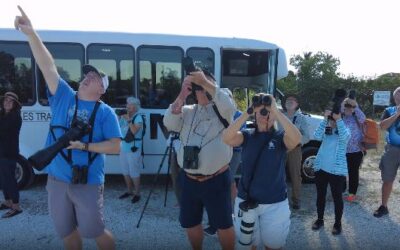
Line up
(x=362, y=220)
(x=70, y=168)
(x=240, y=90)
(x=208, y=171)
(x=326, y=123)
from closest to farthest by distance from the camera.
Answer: (x=70, y=168), (x=208, y=171), (x=326, y=123), (x=362, y=220), (x=240, y=90)

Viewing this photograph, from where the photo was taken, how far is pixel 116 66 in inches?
257

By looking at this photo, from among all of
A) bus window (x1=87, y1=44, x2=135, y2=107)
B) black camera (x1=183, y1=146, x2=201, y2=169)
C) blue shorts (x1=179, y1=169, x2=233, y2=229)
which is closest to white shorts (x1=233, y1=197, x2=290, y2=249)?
blue shorts (x1=179, y1=169, x2=233, y2=229)

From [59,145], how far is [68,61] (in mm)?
4047

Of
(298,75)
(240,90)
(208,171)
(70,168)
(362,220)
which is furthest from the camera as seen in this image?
(298,75)

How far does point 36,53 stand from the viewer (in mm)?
3000

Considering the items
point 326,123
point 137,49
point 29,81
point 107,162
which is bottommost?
point 107,162

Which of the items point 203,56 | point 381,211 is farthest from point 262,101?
point 203,56

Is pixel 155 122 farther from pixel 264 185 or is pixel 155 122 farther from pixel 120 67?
pixel 264 185

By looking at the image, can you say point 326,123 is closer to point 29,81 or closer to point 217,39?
point 217,39

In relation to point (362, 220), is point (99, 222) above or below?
above

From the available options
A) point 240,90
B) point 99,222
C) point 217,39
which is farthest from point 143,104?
point 99,222

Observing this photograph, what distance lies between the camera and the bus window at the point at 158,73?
21.5 feet

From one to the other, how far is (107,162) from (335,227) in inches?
155

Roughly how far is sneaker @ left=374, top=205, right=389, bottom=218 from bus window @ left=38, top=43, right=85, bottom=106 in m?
5.27
